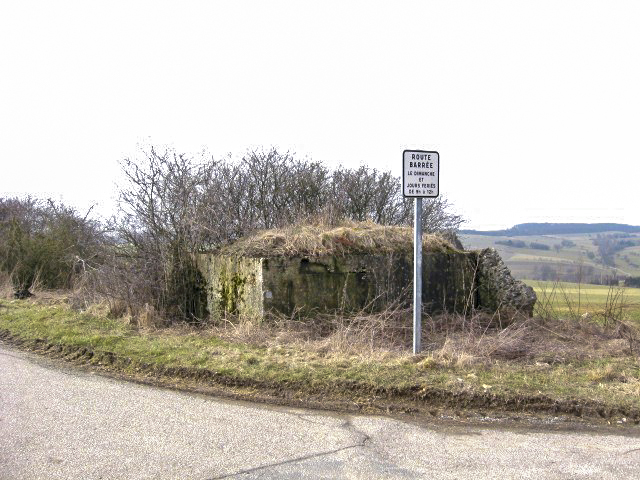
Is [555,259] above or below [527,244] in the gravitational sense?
below

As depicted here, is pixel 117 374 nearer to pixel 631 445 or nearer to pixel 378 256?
pixel 378 256

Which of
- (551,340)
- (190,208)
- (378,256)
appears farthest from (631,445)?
(190,208)

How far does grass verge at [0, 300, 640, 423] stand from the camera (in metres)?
6.34

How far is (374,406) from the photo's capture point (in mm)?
6375

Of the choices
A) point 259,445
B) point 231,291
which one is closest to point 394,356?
point 259,445

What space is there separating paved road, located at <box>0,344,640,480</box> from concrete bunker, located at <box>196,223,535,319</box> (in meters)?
3.82

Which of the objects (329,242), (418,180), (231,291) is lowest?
(231,291)

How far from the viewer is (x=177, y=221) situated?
492 inches

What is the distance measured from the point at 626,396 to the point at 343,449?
318cm

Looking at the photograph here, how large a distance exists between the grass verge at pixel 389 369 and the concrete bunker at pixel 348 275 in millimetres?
840

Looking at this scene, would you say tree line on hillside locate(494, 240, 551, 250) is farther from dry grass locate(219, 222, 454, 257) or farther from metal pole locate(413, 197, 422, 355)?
metal pole locate(413, 197, 422, 355)

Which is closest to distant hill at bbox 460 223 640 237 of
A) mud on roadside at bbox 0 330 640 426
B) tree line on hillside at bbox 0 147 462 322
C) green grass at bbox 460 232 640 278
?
green grass at bbox 460 232 640 278

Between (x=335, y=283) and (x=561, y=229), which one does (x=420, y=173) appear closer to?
(x=335, y=283)

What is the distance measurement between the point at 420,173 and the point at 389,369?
2.43 m
